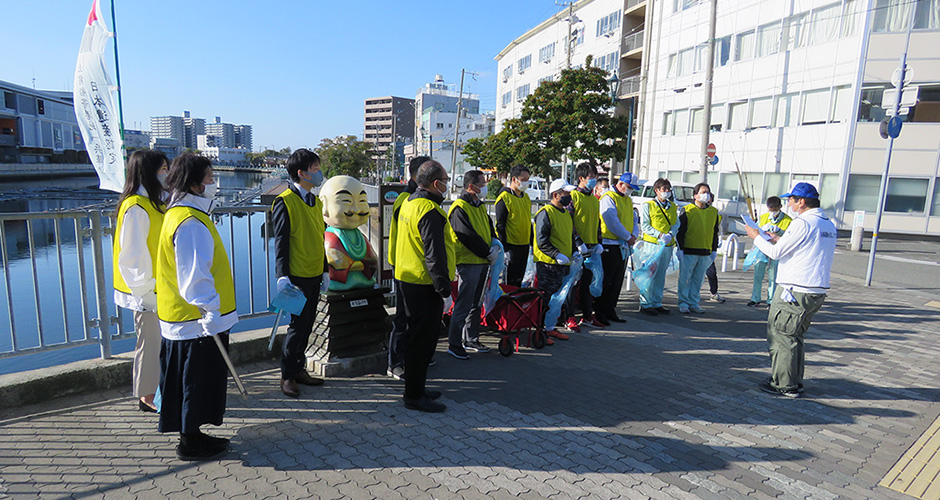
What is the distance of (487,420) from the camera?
3920mm

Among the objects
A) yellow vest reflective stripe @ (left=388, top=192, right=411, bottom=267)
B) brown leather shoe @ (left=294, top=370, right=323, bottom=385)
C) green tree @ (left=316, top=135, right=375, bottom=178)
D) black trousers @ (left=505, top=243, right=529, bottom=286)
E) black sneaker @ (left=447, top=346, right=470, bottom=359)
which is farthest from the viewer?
green tree @ (left=316, top=135, right=375, bottom=178)

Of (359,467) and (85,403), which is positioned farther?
(85,403)

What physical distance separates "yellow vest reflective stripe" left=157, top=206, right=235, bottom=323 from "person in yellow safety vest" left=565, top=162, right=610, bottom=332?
14.0 feet

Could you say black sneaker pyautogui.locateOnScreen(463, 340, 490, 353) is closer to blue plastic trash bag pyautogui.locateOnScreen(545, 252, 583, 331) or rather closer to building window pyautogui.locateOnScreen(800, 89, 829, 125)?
blue plastic trash bag pyautogui.locateOnScreen(545, 252, 583, 331)

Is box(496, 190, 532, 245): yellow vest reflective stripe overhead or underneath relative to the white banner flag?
underneath

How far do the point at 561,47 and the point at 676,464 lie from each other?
142 ft

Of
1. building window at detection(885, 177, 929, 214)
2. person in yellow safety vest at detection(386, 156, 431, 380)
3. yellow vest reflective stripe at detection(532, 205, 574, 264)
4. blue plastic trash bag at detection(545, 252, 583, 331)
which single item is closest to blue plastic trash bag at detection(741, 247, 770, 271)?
blue plastic trash bag at detection(545, 252, 583, 331)

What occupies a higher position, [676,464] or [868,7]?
[868,7]

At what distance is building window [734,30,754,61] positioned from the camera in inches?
943

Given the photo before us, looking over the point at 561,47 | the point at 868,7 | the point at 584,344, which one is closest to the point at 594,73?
the point at 868,7

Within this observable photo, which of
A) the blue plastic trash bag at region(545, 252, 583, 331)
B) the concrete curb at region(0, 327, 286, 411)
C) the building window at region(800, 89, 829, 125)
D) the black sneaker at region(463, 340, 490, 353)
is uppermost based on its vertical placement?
the building window at region(800, 89, 829, 125)

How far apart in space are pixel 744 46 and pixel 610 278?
23222 millimetres

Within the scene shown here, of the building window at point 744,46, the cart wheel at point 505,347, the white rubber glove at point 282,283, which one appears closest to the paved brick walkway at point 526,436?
the cart wheel at point 505,347

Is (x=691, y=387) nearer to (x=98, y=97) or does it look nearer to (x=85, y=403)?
(x=85, y=403)
